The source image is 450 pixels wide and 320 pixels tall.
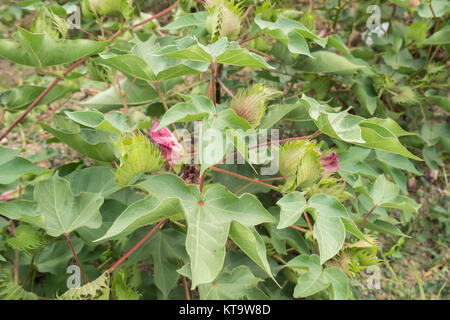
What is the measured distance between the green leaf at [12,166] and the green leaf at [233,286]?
46 cm

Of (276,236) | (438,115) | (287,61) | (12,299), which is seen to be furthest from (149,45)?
(438,115)

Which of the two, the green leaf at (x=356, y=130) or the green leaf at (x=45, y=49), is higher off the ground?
the green leaf at (x=45, y=49)

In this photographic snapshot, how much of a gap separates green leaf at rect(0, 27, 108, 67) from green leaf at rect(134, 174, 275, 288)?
0.36 m

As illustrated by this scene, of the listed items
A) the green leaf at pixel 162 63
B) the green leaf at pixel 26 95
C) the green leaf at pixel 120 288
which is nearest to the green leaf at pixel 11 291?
the green leaf at pixel 120 288

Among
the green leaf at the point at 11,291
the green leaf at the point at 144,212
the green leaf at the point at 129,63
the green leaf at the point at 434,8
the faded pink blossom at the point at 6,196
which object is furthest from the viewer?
the green leaf at the point at 434,8

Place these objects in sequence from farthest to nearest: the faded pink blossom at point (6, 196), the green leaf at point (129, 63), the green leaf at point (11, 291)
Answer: the faded pink blossom at point (6, 196), the green leaf at point (11, 291), the green leaf at point (129, 63)

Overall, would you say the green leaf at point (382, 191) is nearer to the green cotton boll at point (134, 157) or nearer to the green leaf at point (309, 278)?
the green leaf at point (309, 278)

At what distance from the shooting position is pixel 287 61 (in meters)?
1.05

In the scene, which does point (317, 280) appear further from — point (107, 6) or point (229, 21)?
point (107, 6)

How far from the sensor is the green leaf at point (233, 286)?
78 centimetres

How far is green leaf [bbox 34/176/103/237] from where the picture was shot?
75cm

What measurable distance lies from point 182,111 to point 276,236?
0.41m

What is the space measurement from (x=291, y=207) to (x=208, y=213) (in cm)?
15

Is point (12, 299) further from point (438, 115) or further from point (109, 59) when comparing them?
point (438, 115)
